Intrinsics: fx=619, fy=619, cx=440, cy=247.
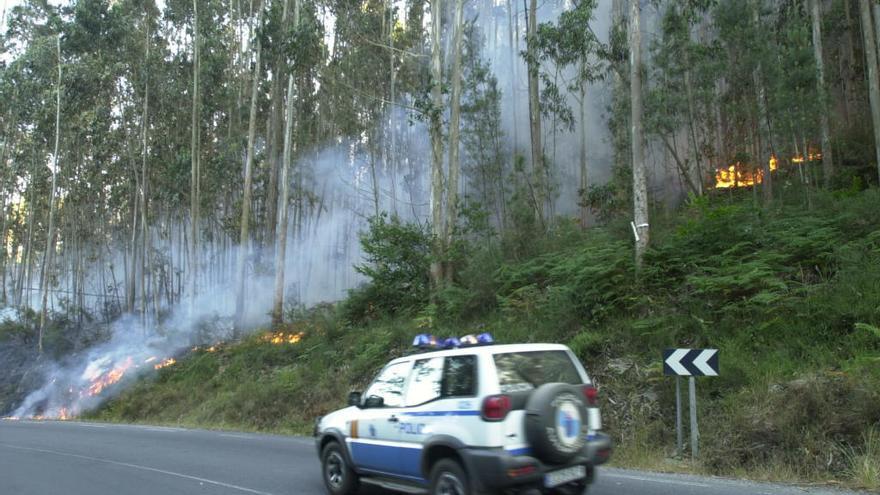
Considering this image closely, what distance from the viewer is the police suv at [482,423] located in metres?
5.16

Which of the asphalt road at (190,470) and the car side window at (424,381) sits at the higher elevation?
the car side window at (424,381)

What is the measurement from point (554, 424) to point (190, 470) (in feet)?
21.2

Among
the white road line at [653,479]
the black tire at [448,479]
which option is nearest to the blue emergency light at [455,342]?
the black tire at [448,479]

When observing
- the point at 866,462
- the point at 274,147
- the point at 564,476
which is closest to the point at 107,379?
the point at 274,147

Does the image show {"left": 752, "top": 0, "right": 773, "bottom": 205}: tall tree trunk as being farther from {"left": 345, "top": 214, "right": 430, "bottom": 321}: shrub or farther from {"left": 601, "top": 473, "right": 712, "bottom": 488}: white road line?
{"left": 601, "top": 473, "right": 712, "bottom": 488}: white road line

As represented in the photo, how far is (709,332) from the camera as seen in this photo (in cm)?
1102

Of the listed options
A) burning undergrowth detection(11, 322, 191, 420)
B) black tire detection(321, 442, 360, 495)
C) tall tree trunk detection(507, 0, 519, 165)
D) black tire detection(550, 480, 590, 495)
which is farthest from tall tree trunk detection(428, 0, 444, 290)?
black tire detection(550, 480, 590, 495)

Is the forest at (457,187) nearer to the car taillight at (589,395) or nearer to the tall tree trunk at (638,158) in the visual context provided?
the tall tree trunk at (638,158)

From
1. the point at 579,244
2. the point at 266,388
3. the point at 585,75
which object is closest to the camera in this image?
the point at 579,244

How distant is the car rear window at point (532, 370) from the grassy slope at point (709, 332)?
368cm

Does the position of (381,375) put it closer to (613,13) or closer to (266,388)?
(266,388)

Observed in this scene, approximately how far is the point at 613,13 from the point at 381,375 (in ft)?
73.3

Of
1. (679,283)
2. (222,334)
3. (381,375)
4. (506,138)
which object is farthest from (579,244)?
(222,334)

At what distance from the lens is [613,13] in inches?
981
